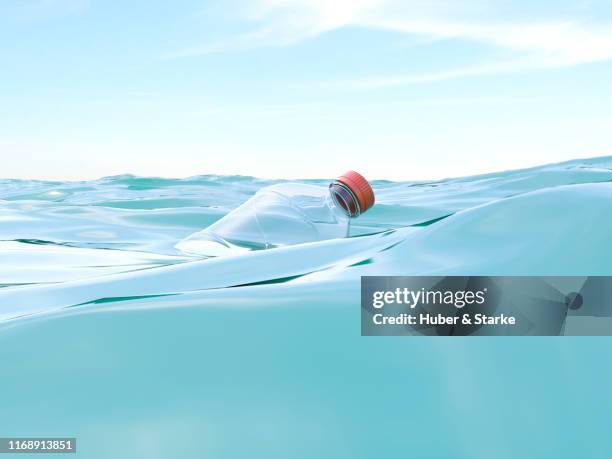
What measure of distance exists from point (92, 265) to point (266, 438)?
6.13 feet

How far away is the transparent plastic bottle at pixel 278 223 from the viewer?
3.33m

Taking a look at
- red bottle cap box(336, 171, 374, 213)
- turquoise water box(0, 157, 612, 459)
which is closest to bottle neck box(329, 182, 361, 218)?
red bottle cap box(336, 171, 374, 213)

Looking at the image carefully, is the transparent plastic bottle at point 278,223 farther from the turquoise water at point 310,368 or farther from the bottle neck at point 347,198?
the turquoise water at point 310,368

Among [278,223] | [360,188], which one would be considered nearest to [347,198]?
[360,188]

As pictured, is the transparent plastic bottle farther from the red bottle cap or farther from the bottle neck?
the red bottle cap

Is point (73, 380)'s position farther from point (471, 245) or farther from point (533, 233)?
point (533, 233)

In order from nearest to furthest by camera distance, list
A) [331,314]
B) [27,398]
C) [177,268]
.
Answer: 1. [27,398]
2. [331,314]
3. [177,268]

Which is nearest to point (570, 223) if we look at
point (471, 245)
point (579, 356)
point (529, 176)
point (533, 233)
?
point (533, 233)

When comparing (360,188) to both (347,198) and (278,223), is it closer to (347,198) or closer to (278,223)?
(347,198)

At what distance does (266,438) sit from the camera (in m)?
0.94

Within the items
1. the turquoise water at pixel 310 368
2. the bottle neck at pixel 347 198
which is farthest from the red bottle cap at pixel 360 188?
the turquoise water at pixel 310 368

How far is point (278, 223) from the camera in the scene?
11.6ft

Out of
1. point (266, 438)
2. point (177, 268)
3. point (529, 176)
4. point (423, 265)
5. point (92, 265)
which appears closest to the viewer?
point (266, 438)

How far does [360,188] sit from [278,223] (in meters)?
0.83
